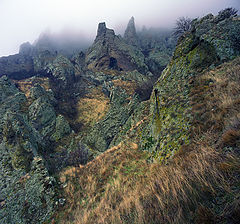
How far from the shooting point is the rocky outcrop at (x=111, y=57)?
57581mm

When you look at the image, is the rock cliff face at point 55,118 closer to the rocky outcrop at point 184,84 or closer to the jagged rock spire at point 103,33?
the jagged rock spire at point 103,33

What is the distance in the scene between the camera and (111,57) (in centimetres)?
5866

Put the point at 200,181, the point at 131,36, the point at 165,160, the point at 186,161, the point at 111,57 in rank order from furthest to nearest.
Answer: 1. the point at 131,36
2. the point at 111,57
3. the point at 165,160
4. the point at 186,161
5. the point at 200,181

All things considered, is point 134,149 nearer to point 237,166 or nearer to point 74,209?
point 74,209

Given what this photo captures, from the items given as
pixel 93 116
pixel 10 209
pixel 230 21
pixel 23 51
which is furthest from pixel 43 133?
pixel 23 51

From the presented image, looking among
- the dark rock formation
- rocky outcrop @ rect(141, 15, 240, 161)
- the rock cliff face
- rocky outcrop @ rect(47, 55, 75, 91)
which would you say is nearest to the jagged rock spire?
the rock cliff face

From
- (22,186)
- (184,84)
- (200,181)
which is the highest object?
(184,84)

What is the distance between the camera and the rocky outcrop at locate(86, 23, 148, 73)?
5758 centimetres

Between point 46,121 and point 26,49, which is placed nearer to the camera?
point 46,121

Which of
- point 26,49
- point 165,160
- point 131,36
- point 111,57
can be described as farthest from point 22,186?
point 26,49

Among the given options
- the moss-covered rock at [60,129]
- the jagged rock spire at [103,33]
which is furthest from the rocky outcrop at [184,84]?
the jagged rock spire at [103,33]

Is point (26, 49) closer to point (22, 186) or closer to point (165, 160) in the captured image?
point (22, 186)

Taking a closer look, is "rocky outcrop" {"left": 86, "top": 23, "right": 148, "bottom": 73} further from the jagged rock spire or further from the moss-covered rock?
the moss-covered rock

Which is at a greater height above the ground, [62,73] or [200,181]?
[62,73]
